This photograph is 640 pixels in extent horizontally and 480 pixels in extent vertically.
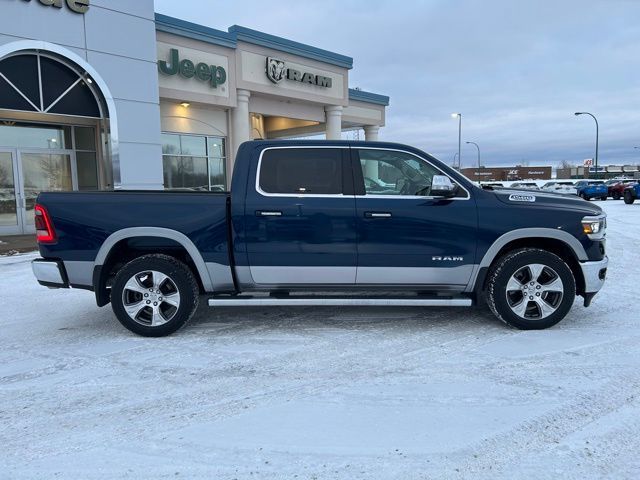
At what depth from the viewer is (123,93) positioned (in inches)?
547

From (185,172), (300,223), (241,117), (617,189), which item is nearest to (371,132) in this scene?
(241,117)

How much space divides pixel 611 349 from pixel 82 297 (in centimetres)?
650

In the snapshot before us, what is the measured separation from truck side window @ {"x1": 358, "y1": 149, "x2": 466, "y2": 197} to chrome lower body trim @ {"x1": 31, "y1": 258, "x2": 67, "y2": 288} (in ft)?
10.5

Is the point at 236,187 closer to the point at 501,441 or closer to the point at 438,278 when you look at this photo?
the point at 438,278

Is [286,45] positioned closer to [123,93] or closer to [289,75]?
[289,75]

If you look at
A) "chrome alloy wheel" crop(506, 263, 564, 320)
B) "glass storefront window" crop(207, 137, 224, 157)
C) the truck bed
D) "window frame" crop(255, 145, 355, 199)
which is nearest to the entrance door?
"glass storefront window" crop(207, 137, 224, 157)

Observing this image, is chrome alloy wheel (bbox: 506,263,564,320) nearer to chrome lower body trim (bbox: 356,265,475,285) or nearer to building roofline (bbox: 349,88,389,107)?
chrome lower body trim (bbox: 356,265,475,285)

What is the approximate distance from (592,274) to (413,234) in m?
1.87

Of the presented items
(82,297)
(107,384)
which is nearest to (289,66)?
(82,297)

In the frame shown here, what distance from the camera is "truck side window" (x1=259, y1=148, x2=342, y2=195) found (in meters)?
5.05

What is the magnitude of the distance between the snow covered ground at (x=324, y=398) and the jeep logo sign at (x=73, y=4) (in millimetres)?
10069

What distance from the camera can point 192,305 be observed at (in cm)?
498

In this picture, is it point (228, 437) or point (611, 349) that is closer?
point (228, 437)

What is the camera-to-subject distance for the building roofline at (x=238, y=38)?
1620 cm
